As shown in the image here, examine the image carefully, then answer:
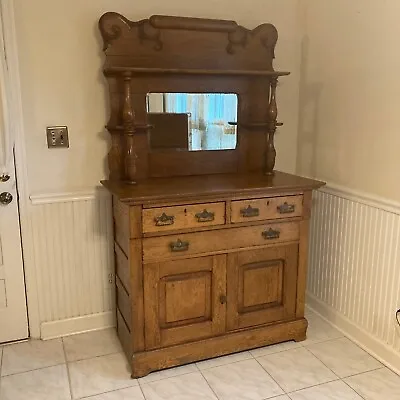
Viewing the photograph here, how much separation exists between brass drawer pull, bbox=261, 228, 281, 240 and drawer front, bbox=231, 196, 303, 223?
8 centimetres

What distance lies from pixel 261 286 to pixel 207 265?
0.36 m

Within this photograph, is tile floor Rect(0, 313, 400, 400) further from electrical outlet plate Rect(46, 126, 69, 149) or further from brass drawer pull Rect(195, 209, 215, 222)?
electrical outlet plate Rect(46, 126, 69, 149)

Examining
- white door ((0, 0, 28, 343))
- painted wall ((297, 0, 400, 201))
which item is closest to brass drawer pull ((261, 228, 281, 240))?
painted wall ((297, 0, 400, 201))

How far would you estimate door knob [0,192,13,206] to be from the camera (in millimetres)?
2428

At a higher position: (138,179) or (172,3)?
(172,3)

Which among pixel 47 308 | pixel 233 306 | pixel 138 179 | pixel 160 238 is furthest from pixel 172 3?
pixel 47 308

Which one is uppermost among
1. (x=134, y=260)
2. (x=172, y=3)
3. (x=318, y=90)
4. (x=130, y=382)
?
(x=172, y=3)

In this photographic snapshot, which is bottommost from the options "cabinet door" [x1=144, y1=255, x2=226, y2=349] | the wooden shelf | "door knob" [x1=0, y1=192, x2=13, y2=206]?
"cabinet door" [x1=144, y1=255, x2=226, y2=349]

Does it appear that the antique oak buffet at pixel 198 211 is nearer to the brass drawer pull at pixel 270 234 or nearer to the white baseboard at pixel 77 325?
the brass drawer pull at pixel 270 234

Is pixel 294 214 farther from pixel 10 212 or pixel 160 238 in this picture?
pixel 10 212

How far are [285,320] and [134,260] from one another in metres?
0.96

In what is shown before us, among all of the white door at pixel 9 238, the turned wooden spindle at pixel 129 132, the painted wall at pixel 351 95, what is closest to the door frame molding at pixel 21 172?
the white door at pixel 9 238

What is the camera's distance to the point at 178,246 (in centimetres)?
223

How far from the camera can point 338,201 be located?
2.66m
